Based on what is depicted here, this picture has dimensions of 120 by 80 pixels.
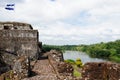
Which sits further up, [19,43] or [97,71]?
[97,71]

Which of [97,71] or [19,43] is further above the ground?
[97,71]

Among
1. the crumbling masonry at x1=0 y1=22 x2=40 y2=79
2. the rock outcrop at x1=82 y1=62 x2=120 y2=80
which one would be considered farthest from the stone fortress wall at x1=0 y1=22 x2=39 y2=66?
the rock outcrop at x1=82 y1=62 x2=120 y2=80

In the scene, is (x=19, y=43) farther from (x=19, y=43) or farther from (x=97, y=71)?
(x=97, y=71)

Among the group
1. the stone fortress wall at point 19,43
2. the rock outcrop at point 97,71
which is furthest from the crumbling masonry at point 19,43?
the rock outcrop at point 97,71

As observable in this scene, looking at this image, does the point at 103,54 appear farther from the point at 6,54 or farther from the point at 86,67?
the point at 86,67

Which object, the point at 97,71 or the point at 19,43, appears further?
the point at 19,43

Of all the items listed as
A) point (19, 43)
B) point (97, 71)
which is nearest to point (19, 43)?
point (19, 43)

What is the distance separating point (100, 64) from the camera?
28.0 feet

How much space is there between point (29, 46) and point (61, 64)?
1097 centimetres

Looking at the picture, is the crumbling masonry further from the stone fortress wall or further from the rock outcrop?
the rock outcrop

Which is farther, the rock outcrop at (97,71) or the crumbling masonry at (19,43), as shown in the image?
the crumbling masonry at (19,43)

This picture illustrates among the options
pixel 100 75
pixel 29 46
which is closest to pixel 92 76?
pixel 100 75

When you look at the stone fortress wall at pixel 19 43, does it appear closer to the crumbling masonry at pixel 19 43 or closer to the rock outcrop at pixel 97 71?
the crumbling masonry at pixel 19 43

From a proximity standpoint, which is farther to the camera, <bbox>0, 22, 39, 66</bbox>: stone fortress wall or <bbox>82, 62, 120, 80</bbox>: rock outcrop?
<bbox>0, 22, 39, 66</bbox>: stone fortress wall
